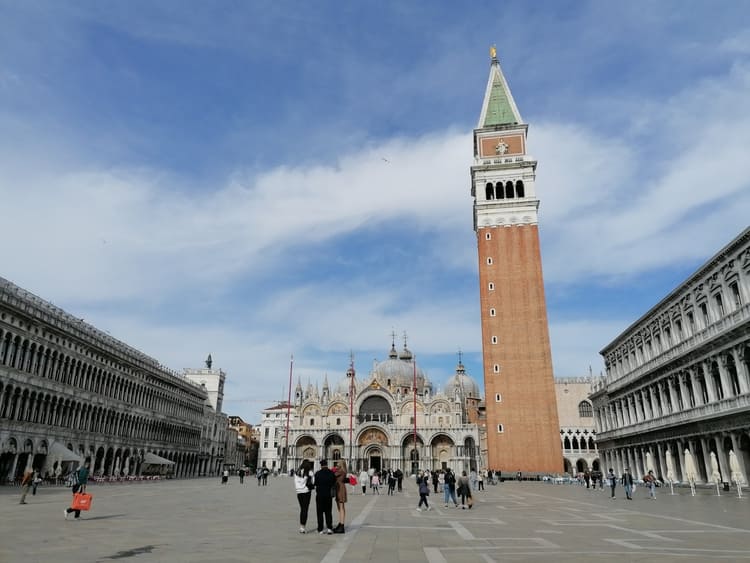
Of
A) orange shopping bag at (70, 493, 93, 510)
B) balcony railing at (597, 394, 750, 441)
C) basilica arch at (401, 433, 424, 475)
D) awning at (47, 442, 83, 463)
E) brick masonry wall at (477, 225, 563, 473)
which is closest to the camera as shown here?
orange shopping bag at (70, 493, 93, 510)

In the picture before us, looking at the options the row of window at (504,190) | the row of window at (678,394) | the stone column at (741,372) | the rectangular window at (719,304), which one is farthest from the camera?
the row of window at (504,190)

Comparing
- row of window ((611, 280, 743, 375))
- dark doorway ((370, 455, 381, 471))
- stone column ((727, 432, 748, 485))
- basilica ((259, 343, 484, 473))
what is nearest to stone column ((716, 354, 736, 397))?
stone column ((727, 432, 748, 485))

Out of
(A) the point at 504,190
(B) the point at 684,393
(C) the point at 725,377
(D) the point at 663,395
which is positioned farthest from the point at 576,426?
(C) the point at 725,377

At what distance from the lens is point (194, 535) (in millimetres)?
11328

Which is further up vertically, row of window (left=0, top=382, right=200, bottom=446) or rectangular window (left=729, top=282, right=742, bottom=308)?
rectangular window (left=729, top=282, right=742, bottom=308)

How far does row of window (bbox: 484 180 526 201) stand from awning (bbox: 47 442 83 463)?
1889 inches

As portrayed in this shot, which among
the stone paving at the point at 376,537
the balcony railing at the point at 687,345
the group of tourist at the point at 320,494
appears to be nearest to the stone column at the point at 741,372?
the balcony railing at the point at 687,345

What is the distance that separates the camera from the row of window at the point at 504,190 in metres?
63.1

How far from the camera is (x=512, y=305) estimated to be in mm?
58094

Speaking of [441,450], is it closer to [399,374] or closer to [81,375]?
[399,374]

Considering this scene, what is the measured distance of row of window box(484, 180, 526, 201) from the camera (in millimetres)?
63125

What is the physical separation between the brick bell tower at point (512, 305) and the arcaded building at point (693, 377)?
8.38 meters

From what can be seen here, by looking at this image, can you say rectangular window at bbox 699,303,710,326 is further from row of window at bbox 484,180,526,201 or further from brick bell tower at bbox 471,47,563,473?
row of window at bbox 484,180,526,201

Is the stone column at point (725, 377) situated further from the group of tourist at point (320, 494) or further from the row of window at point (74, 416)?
the row of window at point (74, 416)
